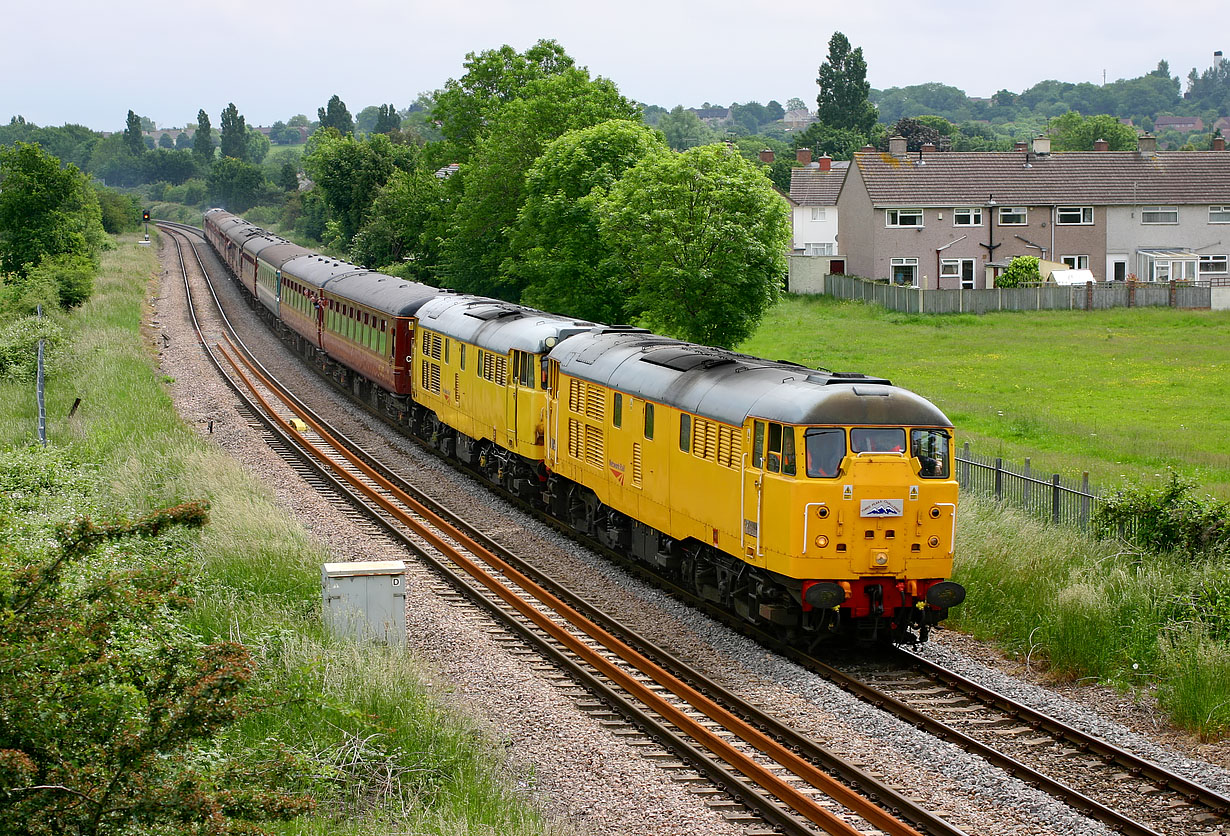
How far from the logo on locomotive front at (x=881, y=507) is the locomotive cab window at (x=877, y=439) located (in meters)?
0.59

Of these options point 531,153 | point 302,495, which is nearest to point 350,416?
point 302,495

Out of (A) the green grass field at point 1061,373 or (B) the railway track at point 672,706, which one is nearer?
(B) the railway track at point 672,706

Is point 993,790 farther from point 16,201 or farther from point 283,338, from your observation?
point 16,201

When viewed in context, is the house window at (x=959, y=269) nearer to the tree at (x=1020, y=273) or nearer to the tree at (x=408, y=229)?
the tree at (x=1020, y=273)

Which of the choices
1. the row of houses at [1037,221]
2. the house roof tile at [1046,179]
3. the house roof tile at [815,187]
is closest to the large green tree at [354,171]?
the house roof tile at [815,187]

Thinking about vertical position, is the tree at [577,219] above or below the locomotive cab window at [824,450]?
above

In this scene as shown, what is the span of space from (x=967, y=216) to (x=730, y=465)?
4678cm

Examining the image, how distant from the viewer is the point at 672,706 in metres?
13.3

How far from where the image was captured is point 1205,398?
108ft

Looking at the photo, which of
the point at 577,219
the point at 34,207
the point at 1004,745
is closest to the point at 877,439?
the point at 1004,745

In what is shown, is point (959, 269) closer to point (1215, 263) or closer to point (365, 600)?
point (1215, 263)

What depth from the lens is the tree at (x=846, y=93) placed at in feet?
430

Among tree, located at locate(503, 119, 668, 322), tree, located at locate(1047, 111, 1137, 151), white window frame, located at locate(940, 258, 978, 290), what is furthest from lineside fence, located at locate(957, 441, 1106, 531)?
tree, located at locate(1047, 111, 1137, 151)

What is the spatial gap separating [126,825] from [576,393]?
13.8 m
